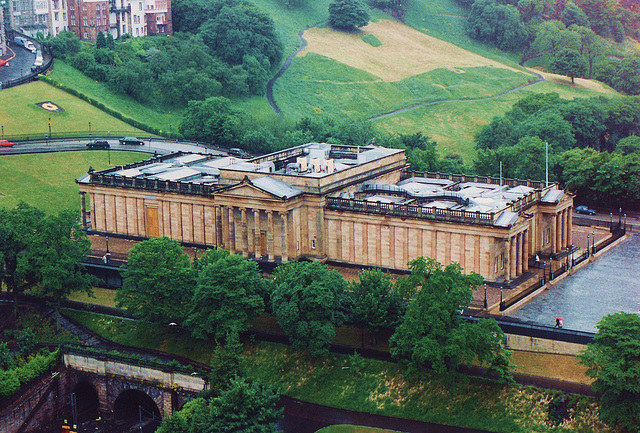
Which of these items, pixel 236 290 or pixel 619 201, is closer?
pixel 236 290

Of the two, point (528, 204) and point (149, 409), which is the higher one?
point (528, 204)

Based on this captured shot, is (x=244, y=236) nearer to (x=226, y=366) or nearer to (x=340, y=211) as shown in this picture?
(x=340, y=211)

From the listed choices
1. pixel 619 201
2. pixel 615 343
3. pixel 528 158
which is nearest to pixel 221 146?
pixel 528 158

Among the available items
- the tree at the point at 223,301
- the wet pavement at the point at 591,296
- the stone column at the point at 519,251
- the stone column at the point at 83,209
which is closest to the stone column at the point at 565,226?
the wet pavement at the point at 591,296

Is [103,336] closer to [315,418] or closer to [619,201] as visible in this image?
[315,418]

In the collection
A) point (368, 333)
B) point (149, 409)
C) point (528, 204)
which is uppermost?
point (528, 204)

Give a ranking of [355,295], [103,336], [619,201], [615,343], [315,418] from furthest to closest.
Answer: [619,201]
[103,336]
[355,295]
[315,418]
[615,343]

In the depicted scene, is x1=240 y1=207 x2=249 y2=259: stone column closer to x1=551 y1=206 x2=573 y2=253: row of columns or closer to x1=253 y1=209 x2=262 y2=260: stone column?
x1=253 y1=209 x2=262 y2=260: stone column
